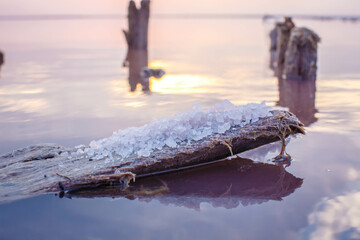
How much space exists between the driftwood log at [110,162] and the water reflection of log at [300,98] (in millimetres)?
1499

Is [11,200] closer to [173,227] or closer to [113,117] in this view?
[173,227]

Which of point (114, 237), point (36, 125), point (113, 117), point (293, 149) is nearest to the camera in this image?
point (114, 237)

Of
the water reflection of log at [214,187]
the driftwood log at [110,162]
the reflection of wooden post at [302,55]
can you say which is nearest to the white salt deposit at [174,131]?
the driftwood log at [110,162]

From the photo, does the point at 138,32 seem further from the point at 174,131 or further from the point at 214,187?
the point at 214,187

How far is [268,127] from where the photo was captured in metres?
2.90

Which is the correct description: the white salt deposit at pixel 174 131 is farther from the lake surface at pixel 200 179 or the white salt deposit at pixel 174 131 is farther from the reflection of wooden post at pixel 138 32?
the reflection of wooden post at pixel 138 32

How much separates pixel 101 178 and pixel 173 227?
2.38 ft

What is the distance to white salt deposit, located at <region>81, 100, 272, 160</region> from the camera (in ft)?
9.16

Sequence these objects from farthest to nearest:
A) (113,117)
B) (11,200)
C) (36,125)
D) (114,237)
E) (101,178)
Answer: (113,117) → (36,125) → (101,178) → (11,200) → (114,237)

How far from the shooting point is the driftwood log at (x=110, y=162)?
250 cm

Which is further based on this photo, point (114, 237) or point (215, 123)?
point (215, 123)

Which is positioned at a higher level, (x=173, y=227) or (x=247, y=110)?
(x=247, y=110)

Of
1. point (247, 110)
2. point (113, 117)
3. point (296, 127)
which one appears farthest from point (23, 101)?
point (296, 127)

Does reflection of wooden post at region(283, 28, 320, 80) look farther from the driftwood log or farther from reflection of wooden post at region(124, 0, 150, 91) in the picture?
reflection of wooden post at region(124, 0, 150, 91)
